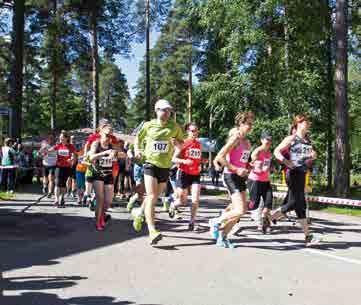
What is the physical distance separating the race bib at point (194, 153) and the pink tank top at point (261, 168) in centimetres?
103

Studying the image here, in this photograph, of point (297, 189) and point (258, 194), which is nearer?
point (297, 189)

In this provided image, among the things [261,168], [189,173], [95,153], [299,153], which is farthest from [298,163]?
[95,153]

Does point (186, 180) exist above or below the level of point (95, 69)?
below

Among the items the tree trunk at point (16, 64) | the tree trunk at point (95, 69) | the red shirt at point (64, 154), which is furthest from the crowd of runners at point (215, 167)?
the tree trunk at point (95, 69)

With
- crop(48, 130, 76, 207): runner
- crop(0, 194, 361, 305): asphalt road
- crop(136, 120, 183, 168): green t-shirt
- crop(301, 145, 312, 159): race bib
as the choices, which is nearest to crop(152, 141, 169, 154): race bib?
crop(136, 120, 183, 168): green t-shirt

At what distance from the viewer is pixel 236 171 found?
756 centimetres

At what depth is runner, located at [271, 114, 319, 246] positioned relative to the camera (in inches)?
309

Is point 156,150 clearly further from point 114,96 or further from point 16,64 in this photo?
point 114,96

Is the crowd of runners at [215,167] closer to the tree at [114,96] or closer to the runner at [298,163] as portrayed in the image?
the runner at [298,163]

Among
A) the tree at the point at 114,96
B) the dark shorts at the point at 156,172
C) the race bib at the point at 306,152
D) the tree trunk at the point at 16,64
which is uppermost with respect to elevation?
the tree at the point at 114,96

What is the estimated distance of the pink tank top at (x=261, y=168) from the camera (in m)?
9.51

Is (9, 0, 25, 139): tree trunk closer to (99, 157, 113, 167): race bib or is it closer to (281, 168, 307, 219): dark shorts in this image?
(99, 157, 113, 167): race bib

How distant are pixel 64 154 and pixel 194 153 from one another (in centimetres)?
449

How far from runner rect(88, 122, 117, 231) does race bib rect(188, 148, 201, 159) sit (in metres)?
1.52
